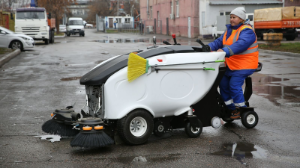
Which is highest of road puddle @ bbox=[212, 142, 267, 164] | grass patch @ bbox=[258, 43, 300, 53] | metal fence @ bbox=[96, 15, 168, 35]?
metal fence @ bbox=[96, 15, 168, 35]

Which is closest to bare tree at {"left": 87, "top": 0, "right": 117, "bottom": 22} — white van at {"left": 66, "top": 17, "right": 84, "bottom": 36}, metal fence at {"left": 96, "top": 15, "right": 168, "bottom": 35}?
metal fence at {"left": 96, "top": 15, "right": 168, "bottom": 35}

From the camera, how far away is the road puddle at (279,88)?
8453 millimetres

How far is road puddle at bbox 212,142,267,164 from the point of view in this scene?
4.76m

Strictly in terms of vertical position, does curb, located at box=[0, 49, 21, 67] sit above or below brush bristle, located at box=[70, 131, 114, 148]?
above

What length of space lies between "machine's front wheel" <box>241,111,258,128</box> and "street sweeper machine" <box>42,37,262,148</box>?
0.45 m

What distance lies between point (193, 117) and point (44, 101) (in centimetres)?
396

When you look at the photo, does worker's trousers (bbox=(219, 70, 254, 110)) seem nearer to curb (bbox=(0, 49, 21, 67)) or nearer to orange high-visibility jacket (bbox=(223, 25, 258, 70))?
orange high-visibility jacket (bbox=(223, 25, 258, 70))

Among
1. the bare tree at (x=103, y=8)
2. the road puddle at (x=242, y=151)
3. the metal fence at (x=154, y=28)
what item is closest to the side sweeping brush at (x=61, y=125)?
the road puddle at (x=242, y=151)

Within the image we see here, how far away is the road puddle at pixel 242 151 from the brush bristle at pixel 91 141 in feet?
4.14

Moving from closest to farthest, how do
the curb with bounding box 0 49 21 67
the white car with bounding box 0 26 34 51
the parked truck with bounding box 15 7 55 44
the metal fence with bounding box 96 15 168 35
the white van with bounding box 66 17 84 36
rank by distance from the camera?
the curb with bounding box 0 49 21 67 < the white car with bounding box 0 26 34 51 < the parked truck with bounding box 15 7 55 44 < the white van with bounding box 66 17 84 36 < the metal fence with bounding box 96 15 168 35

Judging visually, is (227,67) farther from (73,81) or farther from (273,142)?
(73,81)

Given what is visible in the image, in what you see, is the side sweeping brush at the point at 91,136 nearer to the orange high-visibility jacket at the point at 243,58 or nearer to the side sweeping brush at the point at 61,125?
the side sweeping brush at the point at 61,125

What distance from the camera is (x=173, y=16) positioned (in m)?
47.6

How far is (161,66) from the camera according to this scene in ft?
17.0
